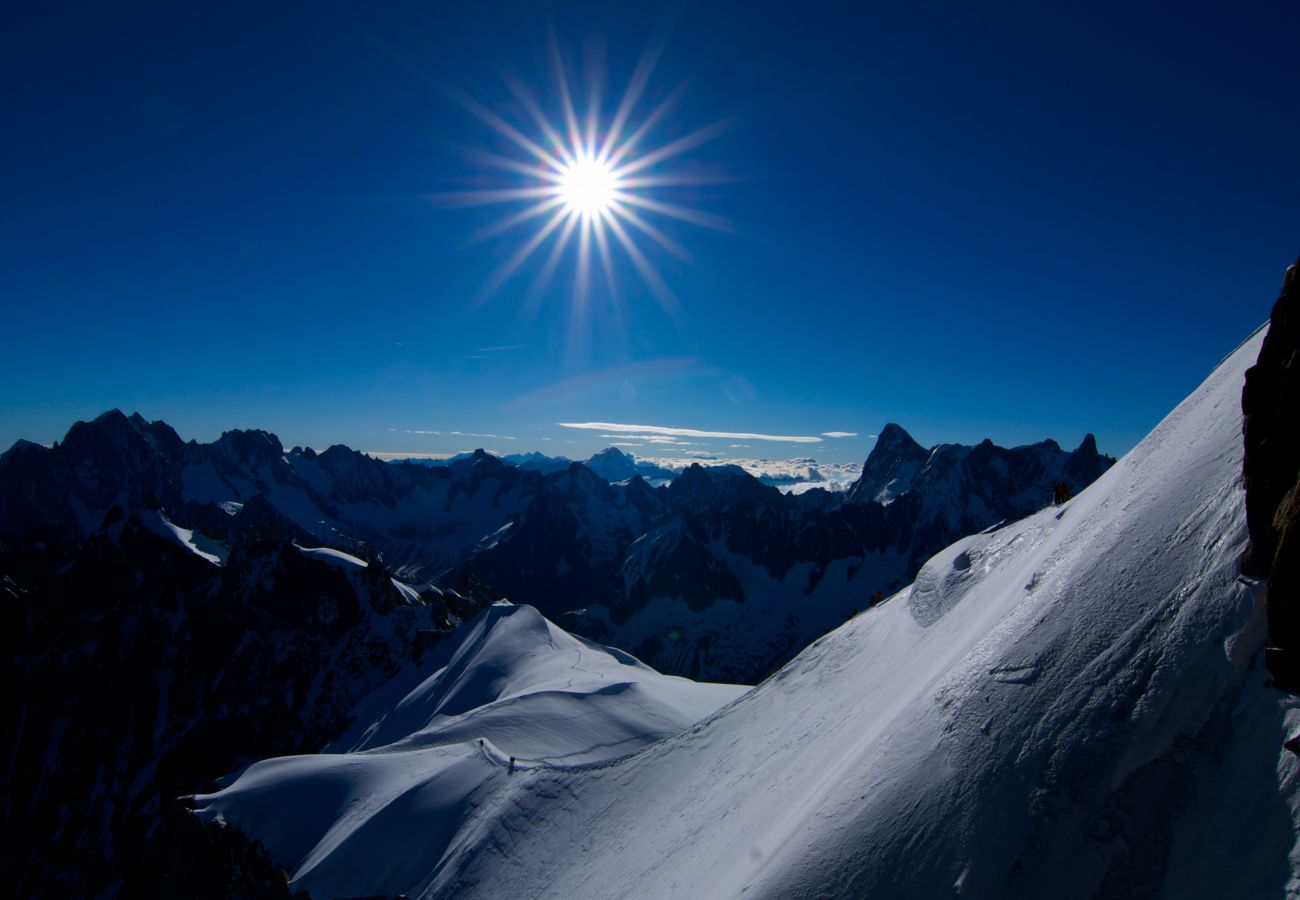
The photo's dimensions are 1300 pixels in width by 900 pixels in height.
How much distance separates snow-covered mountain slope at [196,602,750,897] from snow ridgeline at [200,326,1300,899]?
8.77m

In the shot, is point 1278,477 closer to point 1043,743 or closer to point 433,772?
point 1043,743

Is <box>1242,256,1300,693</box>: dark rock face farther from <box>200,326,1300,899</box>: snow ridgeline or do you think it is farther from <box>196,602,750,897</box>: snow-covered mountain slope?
<box>196,602,750,897</box>: snow-covered mountain slope

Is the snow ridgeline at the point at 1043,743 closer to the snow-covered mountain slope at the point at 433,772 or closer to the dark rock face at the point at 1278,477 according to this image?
the dark rock face at the point at 1278,477

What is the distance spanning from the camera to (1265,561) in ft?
35.2

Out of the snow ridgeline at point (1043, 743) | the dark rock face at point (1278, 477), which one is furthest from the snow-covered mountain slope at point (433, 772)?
the dark rock face at point (1278, 477)

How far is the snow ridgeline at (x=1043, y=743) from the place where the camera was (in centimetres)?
1002

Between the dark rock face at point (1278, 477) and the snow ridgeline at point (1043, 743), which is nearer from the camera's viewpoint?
the dark rock face at point (1278, 477)

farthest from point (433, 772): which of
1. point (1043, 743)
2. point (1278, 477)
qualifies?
point (1278, 477)

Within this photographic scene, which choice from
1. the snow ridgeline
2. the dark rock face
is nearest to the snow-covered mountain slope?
the snow ridgeline

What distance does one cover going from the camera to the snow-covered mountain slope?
101 ft

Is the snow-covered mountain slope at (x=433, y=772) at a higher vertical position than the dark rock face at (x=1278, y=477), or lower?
lower

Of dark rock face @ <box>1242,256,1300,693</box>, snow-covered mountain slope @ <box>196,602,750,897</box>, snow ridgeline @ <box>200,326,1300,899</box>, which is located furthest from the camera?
snow-covered mountain slope @ <box>196,602,750,897</box>

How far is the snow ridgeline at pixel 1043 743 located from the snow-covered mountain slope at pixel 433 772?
877 centimetres

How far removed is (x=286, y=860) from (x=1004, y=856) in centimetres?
3825
